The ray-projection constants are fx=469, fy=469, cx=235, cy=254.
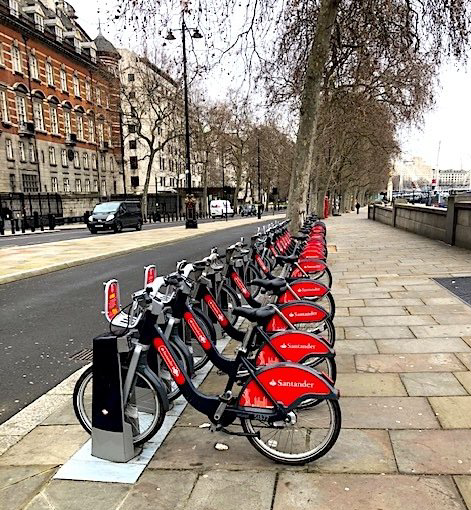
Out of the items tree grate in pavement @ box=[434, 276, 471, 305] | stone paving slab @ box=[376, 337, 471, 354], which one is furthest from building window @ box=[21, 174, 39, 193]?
stone paving slab @ box=[376, 337, 471, 354]

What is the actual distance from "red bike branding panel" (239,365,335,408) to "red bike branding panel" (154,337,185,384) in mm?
472

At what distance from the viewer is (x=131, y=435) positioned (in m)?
2.93

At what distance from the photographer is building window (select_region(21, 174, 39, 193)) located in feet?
140

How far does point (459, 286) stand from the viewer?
7996 millimetres

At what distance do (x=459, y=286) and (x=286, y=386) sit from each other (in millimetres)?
6315

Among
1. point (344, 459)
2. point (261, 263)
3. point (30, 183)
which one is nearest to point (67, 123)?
point (30, 183)

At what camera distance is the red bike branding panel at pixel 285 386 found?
270 cm

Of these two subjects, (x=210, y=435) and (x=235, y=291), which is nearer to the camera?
(x=210, y=435)

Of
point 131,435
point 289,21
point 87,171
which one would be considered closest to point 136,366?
point 131,435

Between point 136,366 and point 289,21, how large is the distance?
47.4 ft

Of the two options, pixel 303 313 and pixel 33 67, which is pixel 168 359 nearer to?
pixel 303 313

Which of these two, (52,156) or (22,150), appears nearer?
(22,150)

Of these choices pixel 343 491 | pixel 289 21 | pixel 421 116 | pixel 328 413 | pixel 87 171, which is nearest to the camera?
pixel 343 491

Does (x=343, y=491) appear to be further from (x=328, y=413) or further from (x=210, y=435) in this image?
(x=210, y=435)
